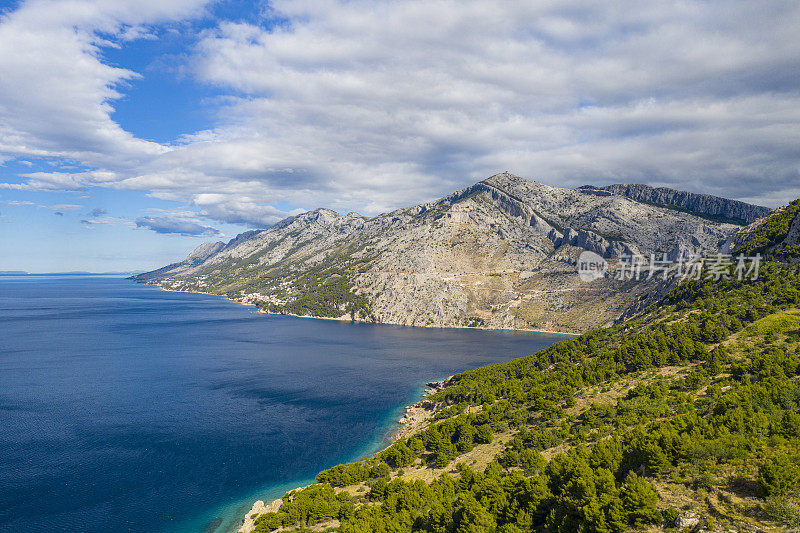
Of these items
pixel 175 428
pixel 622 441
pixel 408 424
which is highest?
pixel 622 441

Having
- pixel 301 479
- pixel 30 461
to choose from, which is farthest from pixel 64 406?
pixel 301 479

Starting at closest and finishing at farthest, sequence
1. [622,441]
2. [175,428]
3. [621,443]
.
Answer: [621,443] → [622,441] → [175,428]

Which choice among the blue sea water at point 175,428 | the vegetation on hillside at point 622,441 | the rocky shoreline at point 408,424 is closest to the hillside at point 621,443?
the vegetation on hillside at point 622,441

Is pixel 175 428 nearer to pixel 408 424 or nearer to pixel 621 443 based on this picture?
pixel 408 424

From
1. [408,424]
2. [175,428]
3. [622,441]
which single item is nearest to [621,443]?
[622,441]


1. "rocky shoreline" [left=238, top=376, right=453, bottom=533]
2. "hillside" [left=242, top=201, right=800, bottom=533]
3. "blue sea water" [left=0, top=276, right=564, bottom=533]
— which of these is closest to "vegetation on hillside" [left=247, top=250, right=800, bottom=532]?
"hillside" [left=242, top=201, right=800, bottom=533]

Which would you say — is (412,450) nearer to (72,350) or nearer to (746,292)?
(746,292)

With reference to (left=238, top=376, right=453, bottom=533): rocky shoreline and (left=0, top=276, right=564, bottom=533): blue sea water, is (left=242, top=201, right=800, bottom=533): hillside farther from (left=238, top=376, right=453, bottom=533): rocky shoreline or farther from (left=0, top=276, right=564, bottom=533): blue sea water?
(left=0, top=276, right=564, bottom=533): blue sea water
